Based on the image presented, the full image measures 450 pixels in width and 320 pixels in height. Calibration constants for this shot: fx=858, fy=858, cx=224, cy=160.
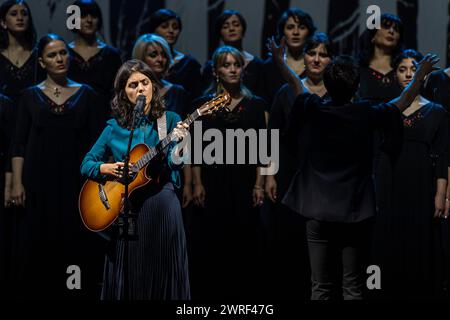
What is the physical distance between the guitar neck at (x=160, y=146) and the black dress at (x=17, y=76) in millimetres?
2024

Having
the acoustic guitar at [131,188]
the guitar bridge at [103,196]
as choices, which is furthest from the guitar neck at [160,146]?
the guitar bridge at [103,196]

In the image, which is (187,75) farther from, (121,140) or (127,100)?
(121,140)

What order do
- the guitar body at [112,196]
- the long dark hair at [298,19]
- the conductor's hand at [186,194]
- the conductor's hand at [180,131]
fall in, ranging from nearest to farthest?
the conductor's hand at [180,131] < the guitar body at [112,196] < the conductor's hand at [186,194] < the long dark hair at [298,19]

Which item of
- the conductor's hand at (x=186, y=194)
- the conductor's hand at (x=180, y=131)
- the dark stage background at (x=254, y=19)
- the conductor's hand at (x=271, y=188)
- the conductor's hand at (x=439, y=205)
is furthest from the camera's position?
the dark stage background at (x=254, y=19)

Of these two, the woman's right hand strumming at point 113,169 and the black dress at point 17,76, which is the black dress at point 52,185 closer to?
the black dress at point 17,76

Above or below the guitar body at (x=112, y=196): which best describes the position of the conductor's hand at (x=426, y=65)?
above

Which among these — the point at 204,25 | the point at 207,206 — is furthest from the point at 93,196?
the point at 204,25

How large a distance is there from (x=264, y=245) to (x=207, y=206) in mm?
463

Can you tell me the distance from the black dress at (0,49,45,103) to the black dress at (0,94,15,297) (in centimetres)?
12

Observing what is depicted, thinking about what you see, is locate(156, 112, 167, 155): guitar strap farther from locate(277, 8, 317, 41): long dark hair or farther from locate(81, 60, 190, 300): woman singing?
locate(277, 8, 317, 41): long dark hair

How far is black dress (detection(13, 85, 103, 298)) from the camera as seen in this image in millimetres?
5609

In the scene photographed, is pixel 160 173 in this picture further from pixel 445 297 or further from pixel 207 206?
pixel 445 297

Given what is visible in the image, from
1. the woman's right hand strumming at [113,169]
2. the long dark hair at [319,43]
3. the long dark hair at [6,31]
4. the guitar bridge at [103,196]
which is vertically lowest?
the guitar bridge at [103,196]

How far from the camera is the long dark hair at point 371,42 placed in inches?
220
